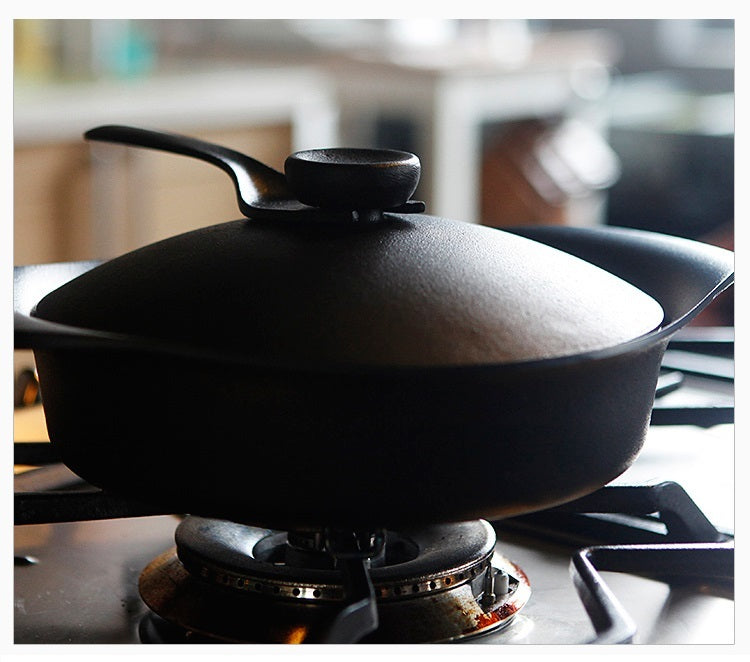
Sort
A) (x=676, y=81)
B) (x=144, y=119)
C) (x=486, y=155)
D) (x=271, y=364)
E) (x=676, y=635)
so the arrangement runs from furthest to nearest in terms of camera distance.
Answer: (x=676, y=81) → (x=486, y=155) → (x=144, y=119) → (x=676, y=635) → (x=271, y=364)

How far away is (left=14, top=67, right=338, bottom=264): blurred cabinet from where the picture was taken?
2570 mm

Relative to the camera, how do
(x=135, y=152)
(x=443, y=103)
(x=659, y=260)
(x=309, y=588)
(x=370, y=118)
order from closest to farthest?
(x=309, y=588) → (x=659, y=260) → (x=135, y=152) → (x=443, y=103) → (x=370, y=118)

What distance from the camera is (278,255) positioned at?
558mm

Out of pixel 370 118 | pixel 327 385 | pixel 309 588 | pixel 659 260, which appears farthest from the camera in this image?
pixel 370 118

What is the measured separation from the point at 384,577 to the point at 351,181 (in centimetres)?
21

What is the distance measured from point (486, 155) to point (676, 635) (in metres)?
3.25

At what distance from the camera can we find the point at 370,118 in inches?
138

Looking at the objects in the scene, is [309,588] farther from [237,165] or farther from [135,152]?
[135,152]

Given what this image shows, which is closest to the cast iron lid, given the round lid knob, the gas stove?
the round lid knob

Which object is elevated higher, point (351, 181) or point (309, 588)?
point (351, 181)

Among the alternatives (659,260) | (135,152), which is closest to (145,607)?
(659,260)

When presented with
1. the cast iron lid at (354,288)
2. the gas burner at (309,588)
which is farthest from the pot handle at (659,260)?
the gas burner at (309,588)
